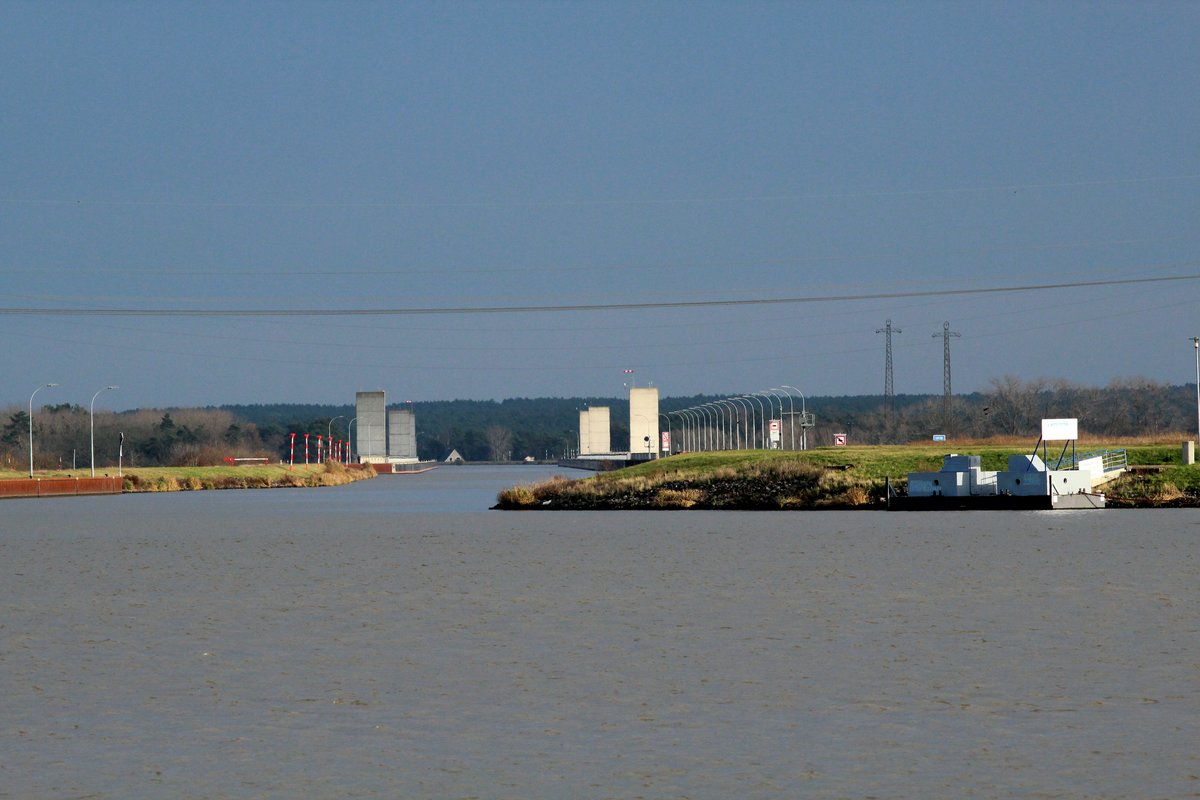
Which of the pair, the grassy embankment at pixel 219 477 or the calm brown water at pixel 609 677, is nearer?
the calm brown water at pixel 609 677

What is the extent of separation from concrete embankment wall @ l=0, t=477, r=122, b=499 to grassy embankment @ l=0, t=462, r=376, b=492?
260 cm

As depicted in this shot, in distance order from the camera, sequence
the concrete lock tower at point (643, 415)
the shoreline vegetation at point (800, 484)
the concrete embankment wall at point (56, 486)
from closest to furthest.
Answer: the shoreline vegetation at point (800, 484), the concrete embankment wall at point (56, 486), the concrete lock tower at point (643, 415)

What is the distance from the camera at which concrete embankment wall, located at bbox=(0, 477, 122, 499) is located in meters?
103

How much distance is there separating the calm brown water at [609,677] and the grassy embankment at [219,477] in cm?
8675

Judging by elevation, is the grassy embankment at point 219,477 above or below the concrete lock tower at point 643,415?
below

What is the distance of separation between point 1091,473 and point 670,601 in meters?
45.6

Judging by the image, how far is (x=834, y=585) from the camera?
92.1ft

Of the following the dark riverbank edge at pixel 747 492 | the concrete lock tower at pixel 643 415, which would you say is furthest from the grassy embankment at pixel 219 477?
the dark riverbank edge at pixel 747 492

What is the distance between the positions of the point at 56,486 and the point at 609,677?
98.3 meters

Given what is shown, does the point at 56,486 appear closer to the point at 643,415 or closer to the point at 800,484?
the point at 800,484

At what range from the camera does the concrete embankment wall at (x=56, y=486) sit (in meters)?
103

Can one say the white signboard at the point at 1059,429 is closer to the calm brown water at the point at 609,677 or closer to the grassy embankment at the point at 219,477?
the calm brown water at the point at 609,677

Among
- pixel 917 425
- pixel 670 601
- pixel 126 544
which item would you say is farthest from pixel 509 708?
pixel 917 425

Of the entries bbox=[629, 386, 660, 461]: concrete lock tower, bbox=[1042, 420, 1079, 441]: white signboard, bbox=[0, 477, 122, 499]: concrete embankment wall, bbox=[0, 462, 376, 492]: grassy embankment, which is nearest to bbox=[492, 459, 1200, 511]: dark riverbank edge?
bbox=[1042, 420, 1079, 441]: white signboard
